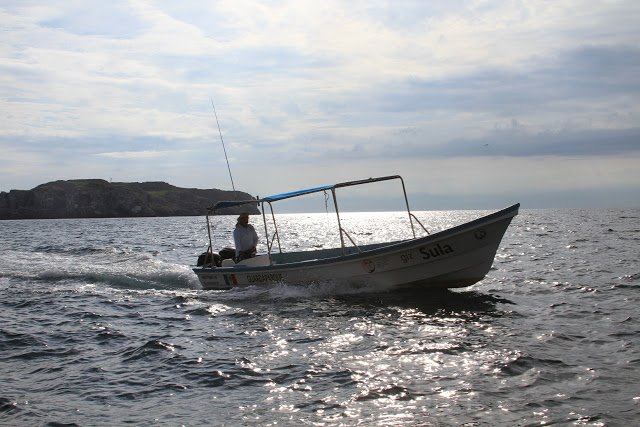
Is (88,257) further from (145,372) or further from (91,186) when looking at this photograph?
(91,186)

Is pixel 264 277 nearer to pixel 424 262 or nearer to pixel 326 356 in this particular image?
pixel 424 262

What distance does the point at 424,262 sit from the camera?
1355 centimetres

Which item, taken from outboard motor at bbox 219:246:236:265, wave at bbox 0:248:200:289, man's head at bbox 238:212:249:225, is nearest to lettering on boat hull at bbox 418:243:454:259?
man's head at bbox 238:212:249:225

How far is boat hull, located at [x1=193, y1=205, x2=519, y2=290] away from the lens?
13039 millimetres

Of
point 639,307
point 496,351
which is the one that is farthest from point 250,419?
point 639,307

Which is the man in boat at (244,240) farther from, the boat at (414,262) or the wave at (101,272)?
the wave at (101,272)

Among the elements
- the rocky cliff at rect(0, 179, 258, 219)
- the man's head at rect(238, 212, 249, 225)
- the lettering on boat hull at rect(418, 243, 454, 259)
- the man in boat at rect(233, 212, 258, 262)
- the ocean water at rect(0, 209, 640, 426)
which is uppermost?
the rocky cliff at rect(0, 179, 258, 219)

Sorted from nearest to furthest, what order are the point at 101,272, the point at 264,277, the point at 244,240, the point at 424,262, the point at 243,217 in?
the point at 424,262 < the point at 264,277 < the point at 243,217 < the point at 244,240 < the point at 101,272

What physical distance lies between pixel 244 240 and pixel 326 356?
27.8ft

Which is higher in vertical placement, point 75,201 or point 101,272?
point 75,201

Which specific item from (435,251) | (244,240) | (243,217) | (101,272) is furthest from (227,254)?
(435,251)

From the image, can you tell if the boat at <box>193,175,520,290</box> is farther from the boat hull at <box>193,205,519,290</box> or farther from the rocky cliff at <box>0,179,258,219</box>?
the rocky cliff at <box>0,179,258,219</box>

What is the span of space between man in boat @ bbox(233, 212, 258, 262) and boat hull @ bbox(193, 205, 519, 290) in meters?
2.17

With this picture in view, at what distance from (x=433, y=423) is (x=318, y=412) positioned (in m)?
1.40
